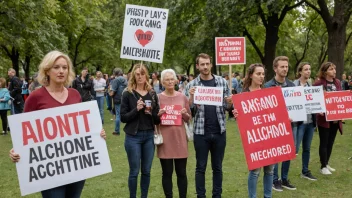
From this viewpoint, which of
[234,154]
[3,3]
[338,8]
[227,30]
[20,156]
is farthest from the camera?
[227,30]

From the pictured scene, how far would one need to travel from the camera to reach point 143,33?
6258mm

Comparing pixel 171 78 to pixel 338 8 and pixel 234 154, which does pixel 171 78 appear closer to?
pixel 234 154

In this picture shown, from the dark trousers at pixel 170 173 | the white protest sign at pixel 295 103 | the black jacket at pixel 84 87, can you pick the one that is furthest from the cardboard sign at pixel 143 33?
the black jacket at pixel 84 87

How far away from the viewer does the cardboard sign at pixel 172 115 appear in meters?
5.52

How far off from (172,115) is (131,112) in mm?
573

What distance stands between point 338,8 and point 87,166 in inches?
612

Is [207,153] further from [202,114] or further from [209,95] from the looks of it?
[209,95]

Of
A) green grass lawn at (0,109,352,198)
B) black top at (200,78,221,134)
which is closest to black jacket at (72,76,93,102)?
green grass lawn at (0,109,352,198)

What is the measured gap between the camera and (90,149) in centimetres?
399

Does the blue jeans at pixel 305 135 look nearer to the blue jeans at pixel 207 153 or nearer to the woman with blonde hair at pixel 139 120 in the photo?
the blue jeans at pixel 207 153

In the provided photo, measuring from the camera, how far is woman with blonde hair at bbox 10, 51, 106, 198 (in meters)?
3.74

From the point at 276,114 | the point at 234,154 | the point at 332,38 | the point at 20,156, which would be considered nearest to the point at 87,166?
the point at 20,156

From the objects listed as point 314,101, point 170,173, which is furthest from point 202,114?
point 314,101

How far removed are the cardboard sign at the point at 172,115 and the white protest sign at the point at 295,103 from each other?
1.85 metres
